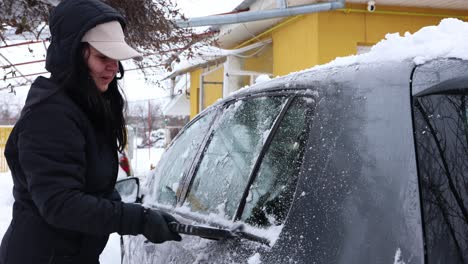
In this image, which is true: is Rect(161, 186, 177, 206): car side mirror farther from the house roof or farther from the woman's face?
the house roof

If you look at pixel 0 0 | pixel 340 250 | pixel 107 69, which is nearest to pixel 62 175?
pixel 107 69

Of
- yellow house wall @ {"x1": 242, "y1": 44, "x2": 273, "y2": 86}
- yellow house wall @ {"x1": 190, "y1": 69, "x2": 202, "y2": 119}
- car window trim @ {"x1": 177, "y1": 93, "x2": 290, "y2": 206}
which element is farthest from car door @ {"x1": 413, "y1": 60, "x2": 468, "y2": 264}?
yellow house wall @ {"x1": 190, "y1": 69, "x2": 202, "y2": 119}

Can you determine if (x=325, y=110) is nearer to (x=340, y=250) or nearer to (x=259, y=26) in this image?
(x=340, y=250)

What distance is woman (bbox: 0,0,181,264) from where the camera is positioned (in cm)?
161

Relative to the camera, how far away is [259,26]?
10344mm

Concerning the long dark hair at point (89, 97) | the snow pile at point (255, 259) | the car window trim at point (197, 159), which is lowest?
the snow pile at point (255, 259)

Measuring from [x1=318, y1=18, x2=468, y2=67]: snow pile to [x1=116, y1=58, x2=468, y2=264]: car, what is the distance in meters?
0.04

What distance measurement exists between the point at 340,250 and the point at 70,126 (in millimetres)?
946

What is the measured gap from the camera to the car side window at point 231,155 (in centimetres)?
189

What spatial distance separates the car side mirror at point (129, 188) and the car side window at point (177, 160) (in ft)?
0.47

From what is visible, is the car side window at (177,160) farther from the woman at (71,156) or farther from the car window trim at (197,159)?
the woman at (71,156)

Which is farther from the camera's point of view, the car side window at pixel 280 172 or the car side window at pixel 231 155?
the car side window at pixel 231 155

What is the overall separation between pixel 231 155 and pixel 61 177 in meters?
0.75

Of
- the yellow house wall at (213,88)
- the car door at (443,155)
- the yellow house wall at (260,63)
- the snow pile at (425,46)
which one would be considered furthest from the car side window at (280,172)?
the yellow house wall at (213,88)
